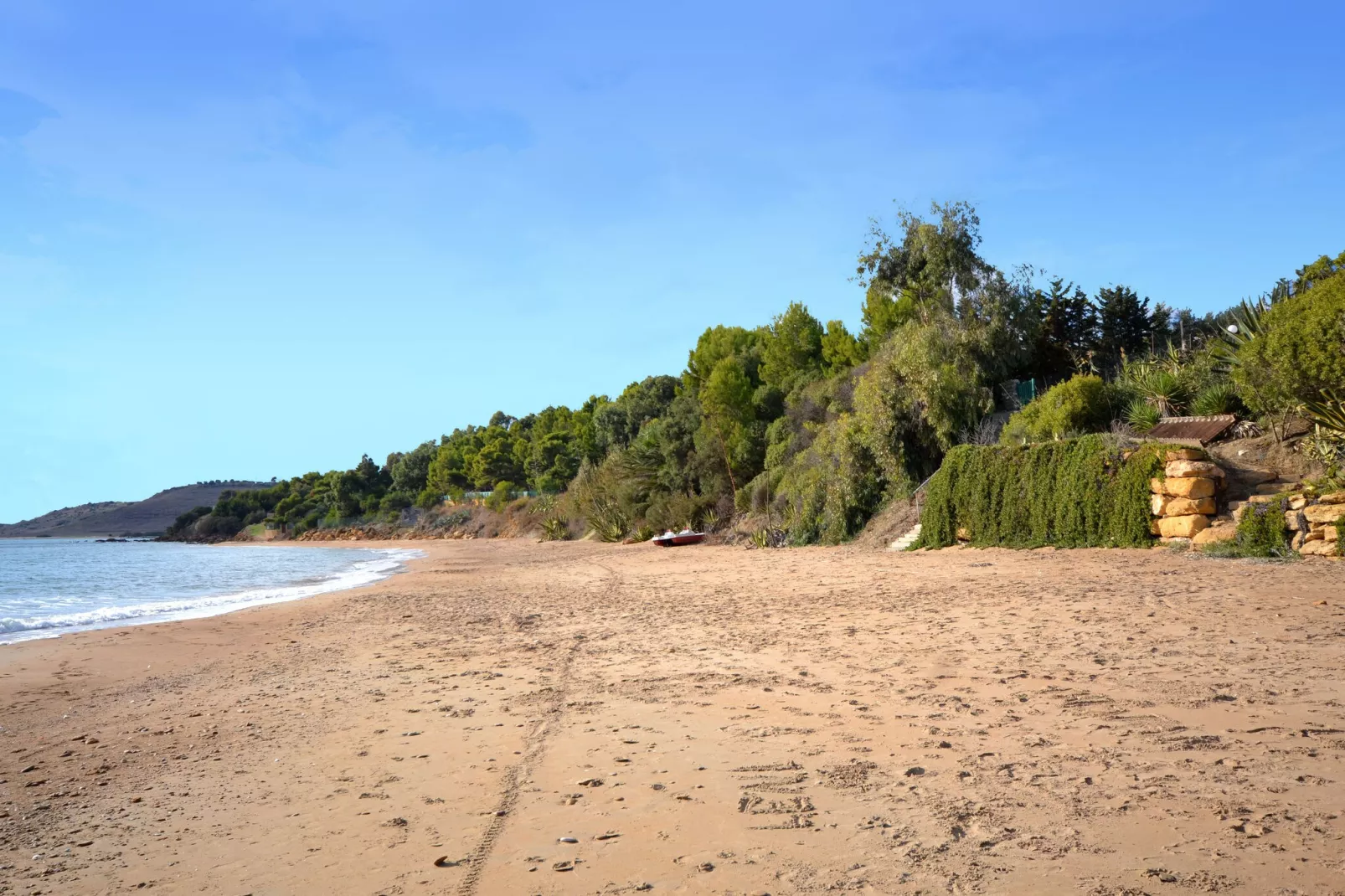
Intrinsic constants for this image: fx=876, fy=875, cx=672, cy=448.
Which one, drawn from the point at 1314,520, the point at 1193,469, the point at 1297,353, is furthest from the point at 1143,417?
the point at 1314,520

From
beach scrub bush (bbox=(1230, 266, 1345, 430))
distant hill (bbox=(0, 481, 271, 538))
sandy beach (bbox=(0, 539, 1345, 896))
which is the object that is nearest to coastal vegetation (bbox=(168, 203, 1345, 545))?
beach scrub bush (bbox=(1230, 266, 1345, 430))

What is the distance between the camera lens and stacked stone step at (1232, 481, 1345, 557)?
12.8 metres

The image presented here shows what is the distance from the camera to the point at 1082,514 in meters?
17.6

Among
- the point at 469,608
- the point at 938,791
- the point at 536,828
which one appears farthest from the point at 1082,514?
the point at 536,828

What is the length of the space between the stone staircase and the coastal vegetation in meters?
0.97

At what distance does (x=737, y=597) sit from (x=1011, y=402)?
1612cm

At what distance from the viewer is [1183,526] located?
15344mm

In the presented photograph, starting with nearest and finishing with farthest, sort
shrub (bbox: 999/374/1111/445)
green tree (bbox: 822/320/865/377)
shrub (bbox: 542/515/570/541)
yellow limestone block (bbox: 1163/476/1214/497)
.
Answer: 1. yellow limestone block (bbox: 1163/476/1214/497)
2. shrub (bbox: 999/374/1111/445)
3. green tree (bbox: 822/320/865/377)
4. shrub (bbox: 542/515/570/541)

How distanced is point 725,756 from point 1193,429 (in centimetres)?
1772

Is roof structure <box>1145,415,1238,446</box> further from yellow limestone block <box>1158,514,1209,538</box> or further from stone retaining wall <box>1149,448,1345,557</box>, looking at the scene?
yellow limestone block <box>1158,514,1209,538</box>

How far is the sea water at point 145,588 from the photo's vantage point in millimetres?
15199

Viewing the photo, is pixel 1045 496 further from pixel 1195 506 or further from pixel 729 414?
pixel 729 414

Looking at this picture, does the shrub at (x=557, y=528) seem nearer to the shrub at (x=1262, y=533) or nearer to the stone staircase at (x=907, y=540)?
the stone staircase at (x=907, y=540)

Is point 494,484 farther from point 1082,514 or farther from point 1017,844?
point 1017,844
